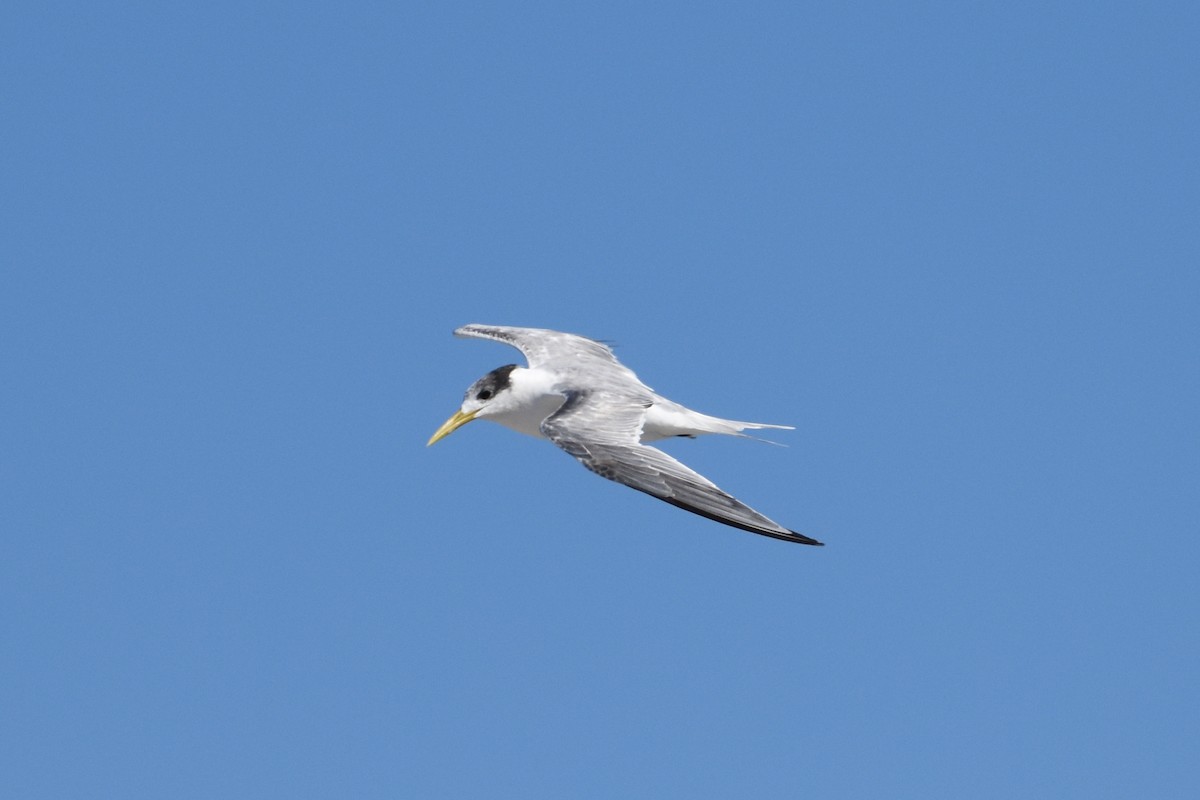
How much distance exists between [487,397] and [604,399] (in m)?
2.19

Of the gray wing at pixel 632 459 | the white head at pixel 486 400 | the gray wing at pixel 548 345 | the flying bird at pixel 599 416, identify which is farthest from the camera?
the gray wing at pixel 548 345

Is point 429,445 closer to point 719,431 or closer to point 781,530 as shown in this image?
point 719,431

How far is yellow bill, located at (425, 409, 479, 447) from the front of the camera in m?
18.0

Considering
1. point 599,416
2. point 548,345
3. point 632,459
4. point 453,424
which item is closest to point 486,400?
point 453,424

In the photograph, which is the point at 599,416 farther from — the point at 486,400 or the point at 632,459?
the point at 486,400

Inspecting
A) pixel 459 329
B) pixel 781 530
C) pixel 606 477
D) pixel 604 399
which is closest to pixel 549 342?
pixel 459 329

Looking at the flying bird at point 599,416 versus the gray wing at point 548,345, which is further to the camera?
the gray wing at point 548,345

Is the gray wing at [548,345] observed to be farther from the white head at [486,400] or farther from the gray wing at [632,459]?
the gray wing at [632,459]

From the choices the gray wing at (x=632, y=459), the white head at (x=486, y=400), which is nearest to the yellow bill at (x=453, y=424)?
the white head at (x=486, y=400)

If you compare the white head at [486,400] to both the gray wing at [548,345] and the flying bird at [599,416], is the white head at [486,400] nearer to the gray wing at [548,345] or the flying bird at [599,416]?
the flying bird at [599,416]

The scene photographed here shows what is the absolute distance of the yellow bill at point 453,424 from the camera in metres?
18.0

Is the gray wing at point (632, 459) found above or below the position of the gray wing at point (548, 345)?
below

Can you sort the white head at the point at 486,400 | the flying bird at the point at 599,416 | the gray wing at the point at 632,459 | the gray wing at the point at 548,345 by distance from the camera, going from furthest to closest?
the gray wing at the point at 548,345 < the white head at the point at 486,400 < the flying bird at the point at 599,416 < the gray wing at the point at 632,459

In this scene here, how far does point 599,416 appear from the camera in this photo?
15469 millimetres
